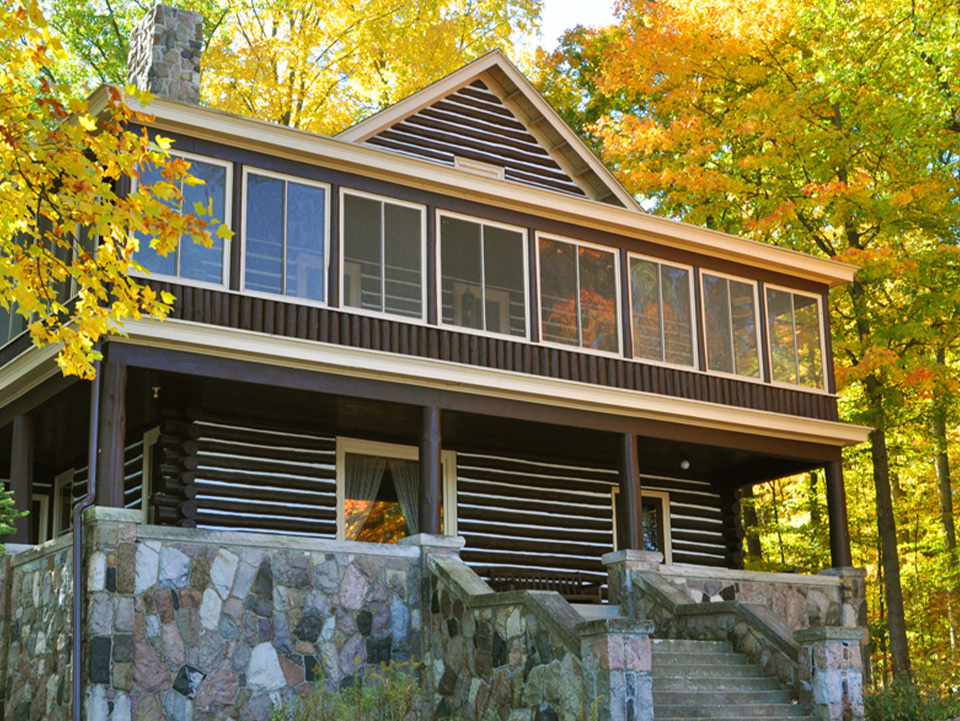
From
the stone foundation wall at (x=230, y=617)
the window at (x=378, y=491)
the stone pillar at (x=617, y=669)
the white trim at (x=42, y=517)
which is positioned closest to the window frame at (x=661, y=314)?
the window at (x=378, y=491)

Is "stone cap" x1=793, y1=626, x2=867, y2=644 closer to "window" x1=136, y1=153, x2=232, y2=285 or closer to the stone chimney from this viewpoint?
"window" x1=136, y1=153, x2=232, y2=285

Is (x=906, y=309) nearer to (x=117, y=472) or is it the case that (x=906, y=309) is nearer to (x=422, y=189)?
(x=422, y=189)

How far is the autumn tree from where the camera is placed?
22.3 metres

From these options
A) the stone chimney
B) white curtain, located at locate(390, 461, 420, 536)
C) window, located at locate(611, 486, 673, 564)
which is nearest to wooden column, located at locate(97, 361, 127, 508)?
white curtain, located at locate(390, 461, 420, 536)

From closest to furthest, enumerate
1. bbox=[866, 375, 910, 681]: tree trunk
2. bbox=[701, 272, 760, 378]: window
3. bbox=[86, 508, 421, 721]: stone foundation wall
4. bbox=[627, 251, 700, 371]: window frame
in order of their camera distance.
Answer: bbox=[86, 508, 421, 721]: stone foundation wall
bbox=[627, 251, 700, 371]: window frame
bbox=[701, 272, 760, 378]: window
bbox=[866, 375, 910, 681]: tree trunk

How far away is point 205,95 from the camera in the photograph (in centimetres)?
2966

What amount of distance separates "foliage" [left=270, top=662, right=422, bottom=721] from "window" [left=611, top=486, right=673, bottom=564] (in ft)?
25.7

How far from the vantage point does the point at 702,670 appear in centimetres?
1420

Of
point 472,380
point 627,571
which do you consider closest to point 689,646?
point 627,571

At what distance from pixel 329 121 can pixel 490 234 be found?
13420 mm

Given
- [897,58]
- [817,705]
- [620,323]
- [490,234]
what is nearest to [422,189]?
[490,234]

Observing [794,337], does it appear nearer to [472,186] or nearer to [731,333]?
[731,333]

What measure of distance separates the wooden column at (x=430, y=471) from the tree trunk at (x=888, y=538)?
36.7ft

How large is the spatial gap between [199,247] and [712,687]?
27.6 feet
